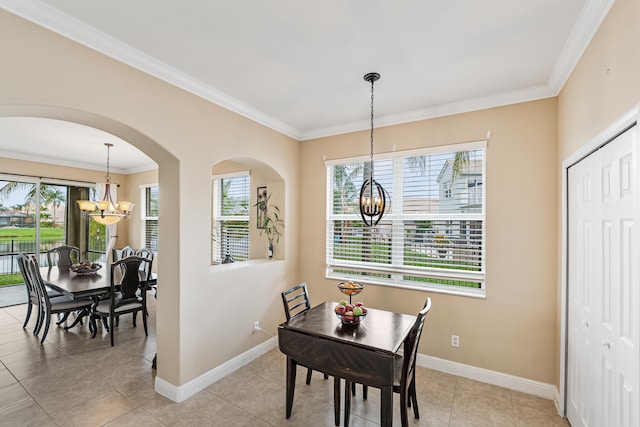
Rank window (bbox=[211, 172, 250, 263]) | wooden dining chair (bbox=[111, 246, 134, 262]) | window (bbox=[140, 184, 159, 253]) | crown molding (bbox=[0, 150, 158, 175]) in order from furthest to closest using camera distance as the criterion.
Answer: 1. window (bbox=[140, 184, 159, 253])
2. wooden dining chair (bbox=[111, 246, 134, 262])
3. crown molding (bbox=[0, 150, 158, 175])
4. window (bbox=[211, 172, 250, 263])

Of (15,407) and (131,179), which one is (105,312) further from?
(131,179)

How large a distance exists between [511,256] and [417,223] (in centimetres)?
95

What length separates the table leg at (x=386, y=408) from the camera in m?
1.79

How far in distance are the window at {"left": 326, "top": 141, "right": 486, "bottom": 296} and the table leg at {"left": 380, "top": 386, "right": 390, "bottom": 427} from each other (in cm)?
157

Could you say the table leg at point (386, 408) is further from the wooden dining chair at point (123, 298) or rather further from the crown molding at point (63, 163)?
the crown molding at point (63, 163)

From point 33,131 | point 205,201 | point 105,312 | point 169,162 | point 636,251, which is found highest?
point 33,131

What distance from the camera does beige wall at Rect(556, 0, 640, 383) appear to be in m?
1.34

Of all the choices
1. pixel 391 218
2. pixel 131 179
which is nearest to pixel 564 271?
pixel 391 218

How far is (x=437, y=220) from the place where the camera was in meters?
3.16

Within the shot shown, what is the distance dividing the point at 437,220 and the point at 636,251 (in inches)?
72.3

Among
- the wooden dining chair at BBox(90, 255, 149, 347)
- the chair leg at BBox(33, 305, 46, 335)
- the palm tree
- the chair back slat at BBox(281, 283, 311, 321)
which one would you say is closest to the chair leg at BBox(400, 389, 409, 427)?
the chair back slat at BBox(281, 283, 311, 321)

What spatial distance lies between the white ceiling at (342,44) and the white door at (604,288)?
0.87 metres

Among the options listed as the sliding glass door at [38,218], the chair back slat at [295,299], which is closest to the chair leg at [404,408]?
A: the chair back slat at [295,299]

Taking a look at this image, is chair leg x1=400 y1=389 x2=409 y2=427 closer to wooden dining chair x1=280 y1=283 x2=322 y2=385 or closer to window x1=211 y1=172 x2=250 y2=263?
wooden dining chair x1=280 y1=283 x2=322 y2=385
